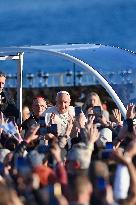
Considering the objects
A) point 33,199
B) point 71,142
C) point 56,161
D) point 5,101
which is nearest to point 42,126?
point 71,142

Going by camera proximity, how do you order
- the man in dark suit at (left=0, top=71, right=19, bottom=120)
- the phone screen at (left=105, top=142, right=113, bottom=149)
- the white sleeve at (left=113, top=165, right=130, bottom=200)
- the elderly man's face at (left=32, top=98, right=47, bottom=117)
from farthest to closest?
the man in dark suit at (left=0, top=71, right=19, bottom=120) → the elderly man's face at (left=32, top=98, right=47, bottom=117) → the phone screen at (left=105, top=142, right=113, bottom=149) → the white sleeve at (left=113, top=165, right=130, bottom=200)

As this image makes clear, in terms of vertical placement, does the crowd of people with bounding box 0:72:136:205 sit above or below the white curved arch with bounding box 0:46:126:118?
below

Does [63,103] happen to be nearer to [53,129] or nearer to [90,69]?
[53,129]

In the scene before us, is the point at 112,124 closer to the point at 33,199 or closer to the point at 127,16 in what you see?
the point at 33,199

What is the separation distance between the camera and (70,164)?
9734mm

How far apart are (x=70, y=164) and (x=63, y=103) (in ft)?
13.5

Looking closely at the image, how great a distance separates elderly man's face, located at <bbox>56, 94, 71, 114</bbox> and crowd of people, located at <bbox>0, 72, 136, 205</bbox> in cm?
57

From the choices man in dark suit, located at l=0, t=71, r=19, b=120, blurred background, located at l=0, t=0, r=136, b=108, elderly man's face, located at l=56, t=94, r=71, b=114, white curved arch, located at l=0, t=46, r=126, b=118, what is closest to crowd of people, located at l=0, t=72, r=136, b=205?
elderly man's face, located at l=56, t=94, r=71, b=114

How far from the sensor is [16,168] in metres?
9.89

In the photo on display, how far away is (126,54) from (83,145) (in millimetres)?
5539

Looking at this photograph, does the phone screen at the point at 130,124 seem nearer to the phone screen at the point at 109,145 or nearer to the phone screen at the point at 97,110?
the phone screen at the point at 109,145

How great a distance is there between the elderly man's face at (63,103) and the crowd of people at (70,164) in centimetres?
57

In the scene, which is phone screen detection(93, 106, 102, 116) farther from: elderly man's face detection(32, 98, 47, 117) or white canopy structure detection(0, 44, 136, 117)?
white canopy structure detection(0, 44, 136, 117)

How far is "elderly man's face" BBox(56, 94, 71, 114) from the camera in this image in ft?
45.1
